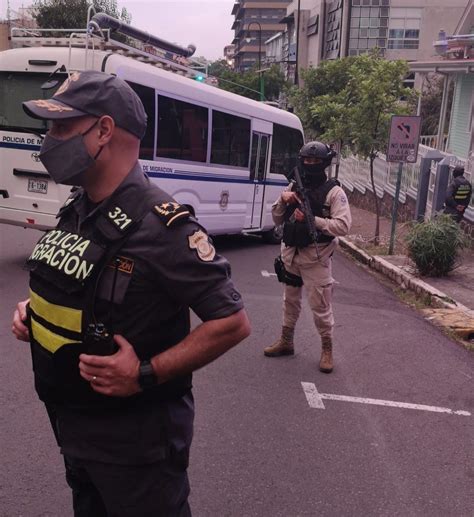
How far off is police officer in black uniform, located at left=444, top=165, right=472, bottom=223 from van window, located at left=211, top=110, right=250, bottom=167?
379 cm

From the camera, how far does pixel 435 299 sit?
727 centimetres

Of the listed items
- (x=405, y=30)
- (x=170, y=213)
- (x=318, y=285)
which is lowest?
(x=318, y=285)

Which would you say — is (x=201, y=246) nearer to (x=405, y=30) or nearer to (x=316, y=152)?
(x=316, y=152)

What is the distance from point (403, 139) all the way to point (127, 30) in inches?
200

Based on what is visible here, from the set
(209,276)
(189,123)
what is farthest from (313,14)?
(209,276)

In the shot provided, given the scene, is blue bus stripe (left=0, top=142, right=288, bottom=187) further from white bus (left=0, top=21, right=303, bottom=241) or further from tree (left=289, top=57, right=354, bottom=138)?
tree (left=289, top=57, right=354, bottom=138)

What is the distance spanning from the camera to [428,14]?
137 ft

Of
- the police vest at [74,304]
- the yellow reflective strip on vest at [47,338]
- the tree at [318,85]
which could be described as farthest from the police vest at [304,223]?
the tree at [318,85]

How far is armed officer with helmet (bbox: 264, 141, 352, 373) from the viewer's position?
4559mm

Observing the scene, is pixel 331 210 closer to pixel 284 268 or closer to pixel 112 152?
pixel 284 268

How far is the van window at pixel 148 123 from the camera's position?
7.57 m

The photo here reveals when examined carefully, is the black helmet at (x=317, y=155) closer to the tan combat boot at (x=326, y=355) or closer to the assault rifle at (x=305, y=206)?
the assault rifle at (x=305, y=206)

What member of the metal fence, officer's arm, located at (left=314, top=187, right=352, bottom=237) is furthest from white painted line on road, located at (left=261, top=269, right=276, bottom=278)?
the metal fence

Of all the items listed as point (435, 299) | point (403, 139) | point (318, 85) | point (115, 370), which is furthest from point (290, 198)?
point (318, 85)
